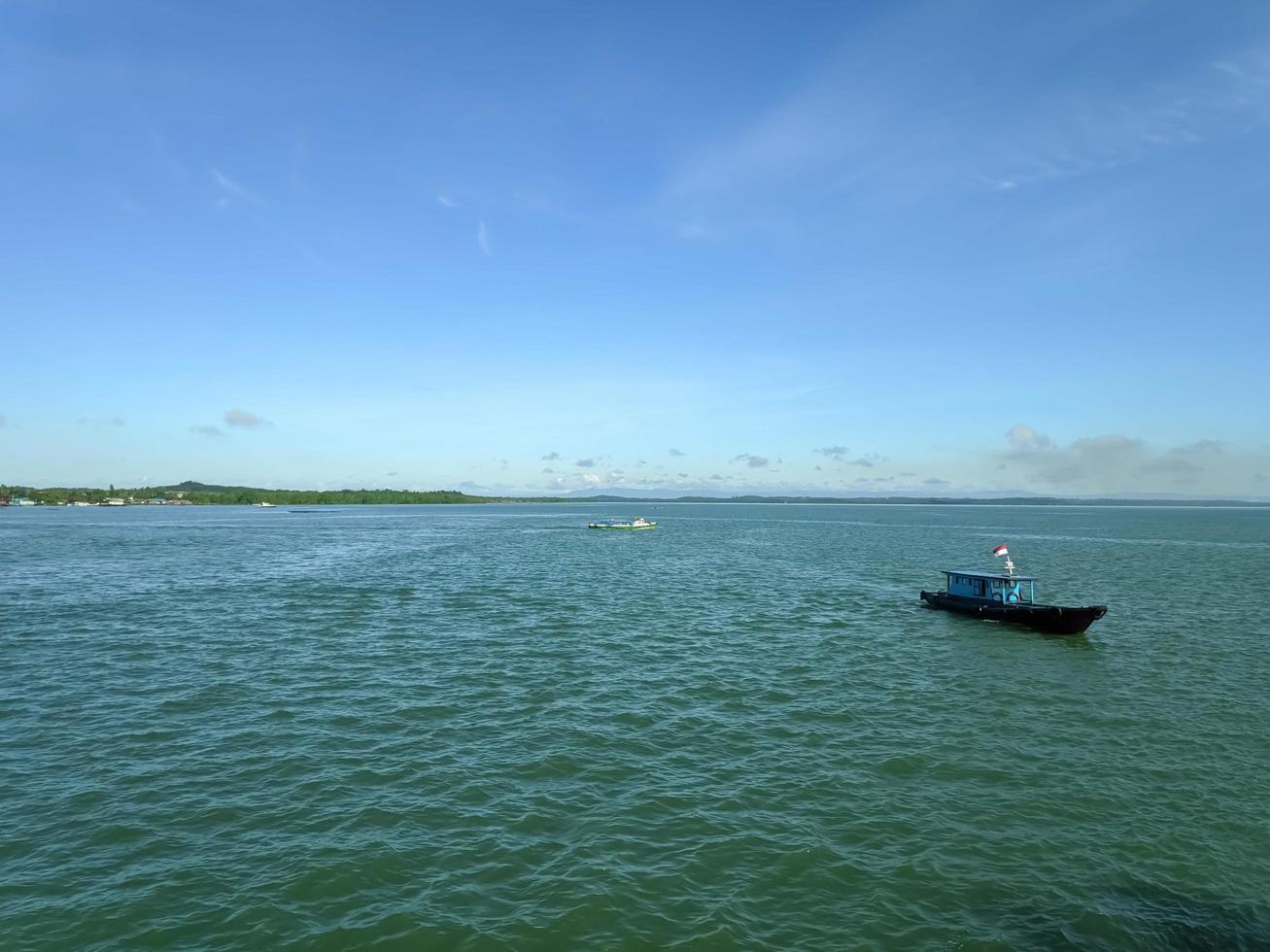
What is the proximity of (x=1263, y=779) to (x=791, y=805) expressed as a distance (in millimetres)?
15995

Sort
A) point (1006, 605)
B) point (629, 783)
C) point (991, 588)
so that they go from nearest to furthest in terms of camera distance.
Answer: point (629, 783)
point (1006, 605)
point (991, 588)

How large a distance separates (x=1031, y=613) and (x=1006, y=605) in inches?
132

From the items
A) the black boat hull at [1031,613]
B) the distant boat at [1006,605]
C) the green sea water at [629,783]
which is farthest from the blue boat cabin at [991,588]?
the green sea water at [629,783]

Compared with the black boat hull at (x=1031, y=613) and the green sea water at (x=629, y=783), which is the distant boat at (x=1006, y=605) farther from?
the green sea water at (x=629, y=783)

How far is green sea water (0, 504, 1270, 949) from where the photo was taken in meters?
15.7

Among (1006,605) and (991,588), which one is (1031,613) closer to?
(1006,605)

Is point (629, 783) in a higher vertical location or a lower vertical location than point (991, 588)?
lower

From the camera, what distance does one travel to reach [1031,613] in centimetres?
4850

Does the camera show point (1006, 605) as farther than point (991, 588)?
No

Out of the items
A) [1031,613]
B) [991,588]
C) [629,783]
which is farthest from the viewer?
[991,588]

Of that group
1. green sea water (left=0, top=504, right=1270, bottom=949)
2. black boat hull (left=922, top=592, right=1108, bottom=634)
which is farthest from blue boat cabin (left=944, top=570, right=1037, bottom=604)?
green sea water (left=0, top=504, right=1270, bottom=949)

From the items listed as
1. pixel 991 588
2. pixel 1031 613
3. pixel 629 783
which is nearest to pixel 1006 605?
pixel 991 588

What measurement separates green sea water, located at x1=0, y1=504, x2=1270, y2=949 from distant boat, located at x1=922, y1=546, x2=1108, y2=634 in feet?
5.27

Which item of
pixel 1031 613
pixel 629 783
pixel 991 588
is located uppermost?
pixel 991 588
